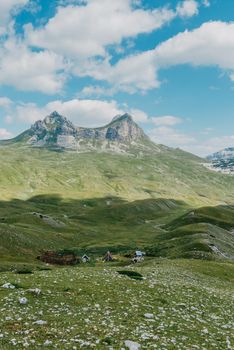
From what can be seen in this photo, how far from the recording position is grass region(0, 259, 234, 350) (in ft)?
64.3

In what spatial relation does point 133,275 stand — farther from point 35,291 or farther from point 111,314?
point 111,314

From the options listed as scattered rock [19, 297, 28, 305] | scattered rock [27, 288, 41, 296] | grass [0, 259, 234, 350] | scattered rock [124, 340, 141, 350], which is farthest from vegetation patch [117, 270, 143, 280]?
scattered rock [124, 340, 141, 350]

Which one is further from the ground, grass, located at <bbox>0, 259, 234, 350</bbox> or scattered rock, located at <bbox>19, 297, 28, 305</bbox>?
scattered rock, located at <bbox>19, 297, 28, 305</bbox>

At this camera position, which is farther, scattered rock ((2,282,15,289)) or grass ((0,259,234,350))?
scattered rock ((2,282,15,289))

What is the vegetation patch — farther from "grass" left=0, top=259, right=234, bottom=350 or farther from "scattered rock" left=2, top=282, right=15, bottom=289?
"scattered rock" left=2, top=282, right=15, bottom=289

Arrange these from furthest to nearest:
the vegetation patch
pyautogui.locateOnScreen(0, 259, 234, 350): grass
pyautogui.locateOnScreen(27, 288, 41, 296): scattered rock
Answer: the vegetation patch < pyautogui.locateOnScreen(27, 288, 41, 296): scattered rock < pyautogui.locateOnScreen(0, 259, 234, 350): grass

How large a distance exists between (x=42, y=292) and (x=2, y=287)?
313 cm

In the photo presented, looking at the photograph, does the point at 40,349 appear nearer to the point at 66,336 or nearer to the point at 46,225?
the point at 66,336

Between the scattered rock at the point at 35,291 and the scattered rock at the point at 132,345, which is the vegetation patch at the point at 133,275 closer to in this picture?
the scattered rock at the point at 35,291

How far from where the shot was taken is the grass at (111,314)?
Result: 1959 centimetres

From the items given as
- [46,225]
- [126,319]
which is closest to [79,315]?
[126,319]

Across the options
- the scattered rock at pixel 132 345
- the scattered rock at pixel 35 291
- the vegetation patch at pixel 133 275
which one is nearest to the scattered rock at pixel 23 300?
the scattered rock at pixel 35 291

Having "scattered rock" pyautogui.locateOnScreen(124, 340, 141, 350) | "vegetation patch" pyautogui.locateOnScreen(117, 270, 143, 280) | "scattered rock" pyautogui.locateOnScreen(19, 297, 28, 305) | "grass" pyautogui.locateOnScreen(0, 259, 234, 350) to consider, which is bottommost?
"vegetation patch" pyautogui.locateOnScreen(117, 270, 143, 280)

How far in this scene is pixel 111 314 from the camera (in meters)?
23.8
